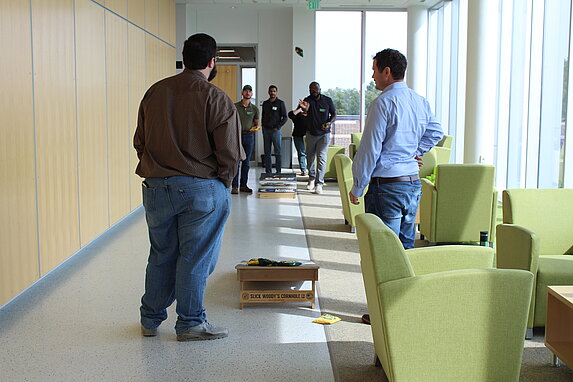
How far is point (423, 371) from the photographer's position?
128 inches

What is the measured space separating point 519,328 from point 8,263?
3384mm

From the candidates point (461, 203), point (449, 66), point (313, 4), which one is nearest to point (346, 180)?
point (461, 203)

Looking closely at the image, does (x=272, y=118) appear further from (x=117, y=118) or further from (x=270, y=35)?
(x=117, y=118)

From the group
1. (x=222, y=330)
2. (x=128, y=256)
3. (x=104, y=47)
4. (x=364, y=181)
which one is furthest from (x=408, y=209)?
(x=104, y=47)

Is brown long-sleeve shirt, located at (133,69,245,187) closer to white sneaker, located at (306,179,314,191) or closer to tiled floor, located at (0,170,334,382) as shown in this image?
tiled floor, located at (0,170,334,382)

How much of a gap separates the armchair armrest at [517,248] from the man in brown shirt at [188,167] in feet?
5.78

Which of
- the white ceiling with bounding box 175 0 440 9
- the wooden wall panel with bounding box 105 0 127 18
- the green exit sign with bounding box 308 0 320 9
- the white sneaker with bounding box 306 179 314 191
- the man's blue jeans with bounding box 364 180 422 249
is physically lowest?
the white sneaker with bounding box 306 179 314 191

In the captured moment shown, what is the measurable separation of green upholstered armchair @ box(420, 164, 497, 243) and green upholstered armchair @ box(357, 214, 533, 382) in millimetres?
3651

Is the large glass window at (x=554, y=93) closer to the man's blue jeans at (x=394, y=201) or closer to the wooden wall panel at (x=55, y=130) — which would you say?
the man's blue jeans at (x=394, y=201)

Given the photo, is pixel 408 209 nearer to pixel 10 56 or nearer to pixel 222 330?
pixel 222 330

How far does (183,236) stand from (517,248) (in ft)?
6.68

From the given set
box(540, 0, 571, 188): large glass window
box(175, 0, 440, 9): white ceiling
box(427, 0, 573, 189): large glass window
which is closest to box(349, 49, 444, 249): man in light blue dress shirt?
box(427, 0, 573, 189): large glass window

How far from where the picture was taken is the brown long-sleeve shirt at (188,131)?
13.2ft

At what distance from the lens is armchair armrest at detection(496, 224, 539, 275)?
4.18m
